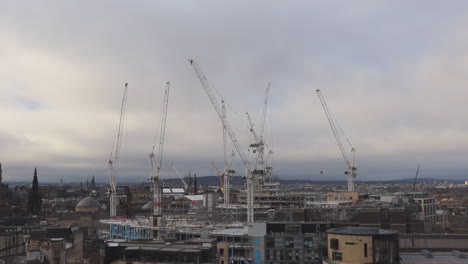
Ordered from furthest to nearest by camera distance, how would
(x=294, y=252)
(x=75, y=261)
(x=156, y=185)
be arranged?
(x=156, y=185), (x=294, y=252), (x=75, y=261)

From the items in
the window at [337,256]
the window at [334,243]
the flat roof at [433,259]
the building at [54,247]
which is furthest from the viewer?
the building at [54,247]

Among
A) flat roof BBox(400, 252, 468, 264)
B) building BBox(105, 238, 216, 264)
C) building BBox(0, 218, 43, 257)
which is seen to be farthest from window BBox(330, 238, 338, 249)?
building BBox(0, 218, 43, 257)

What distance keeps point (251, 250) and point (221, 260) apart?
5.63m

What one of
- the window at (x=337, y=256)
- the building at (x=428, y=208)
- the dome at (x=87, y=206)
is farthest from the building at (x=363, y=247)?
the dome at (x=87, y=206)

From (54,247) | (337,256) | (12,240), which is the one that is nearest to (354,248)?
(337,256)

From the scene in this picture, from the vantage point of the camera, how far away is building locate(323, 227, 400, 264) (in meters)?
46.3

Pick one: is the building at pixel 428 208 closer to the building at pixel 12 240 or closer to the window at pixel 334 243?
the window at pixel 334 243

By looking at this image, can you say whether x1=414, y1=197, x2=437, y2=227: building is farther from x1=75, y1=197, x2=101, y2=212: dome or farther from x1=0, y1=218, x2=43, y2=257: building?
x1=75, y1=197, x2=101, y2=212: dome

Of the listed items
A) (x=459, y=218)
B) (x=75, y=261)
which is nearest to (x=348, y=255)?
(x=75, y=261)

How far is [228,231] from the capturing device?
3420 inches

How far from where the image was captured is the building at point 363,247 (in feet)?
152

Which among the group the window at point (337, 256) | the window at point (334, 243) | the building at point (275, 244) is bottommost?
the building at point (275, 244)

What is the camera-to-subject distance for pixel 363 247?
Answer: 153 feet

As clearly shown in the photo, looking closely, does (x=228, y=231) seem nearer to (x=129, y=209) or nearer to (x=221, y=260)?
(x=221, y=260)
